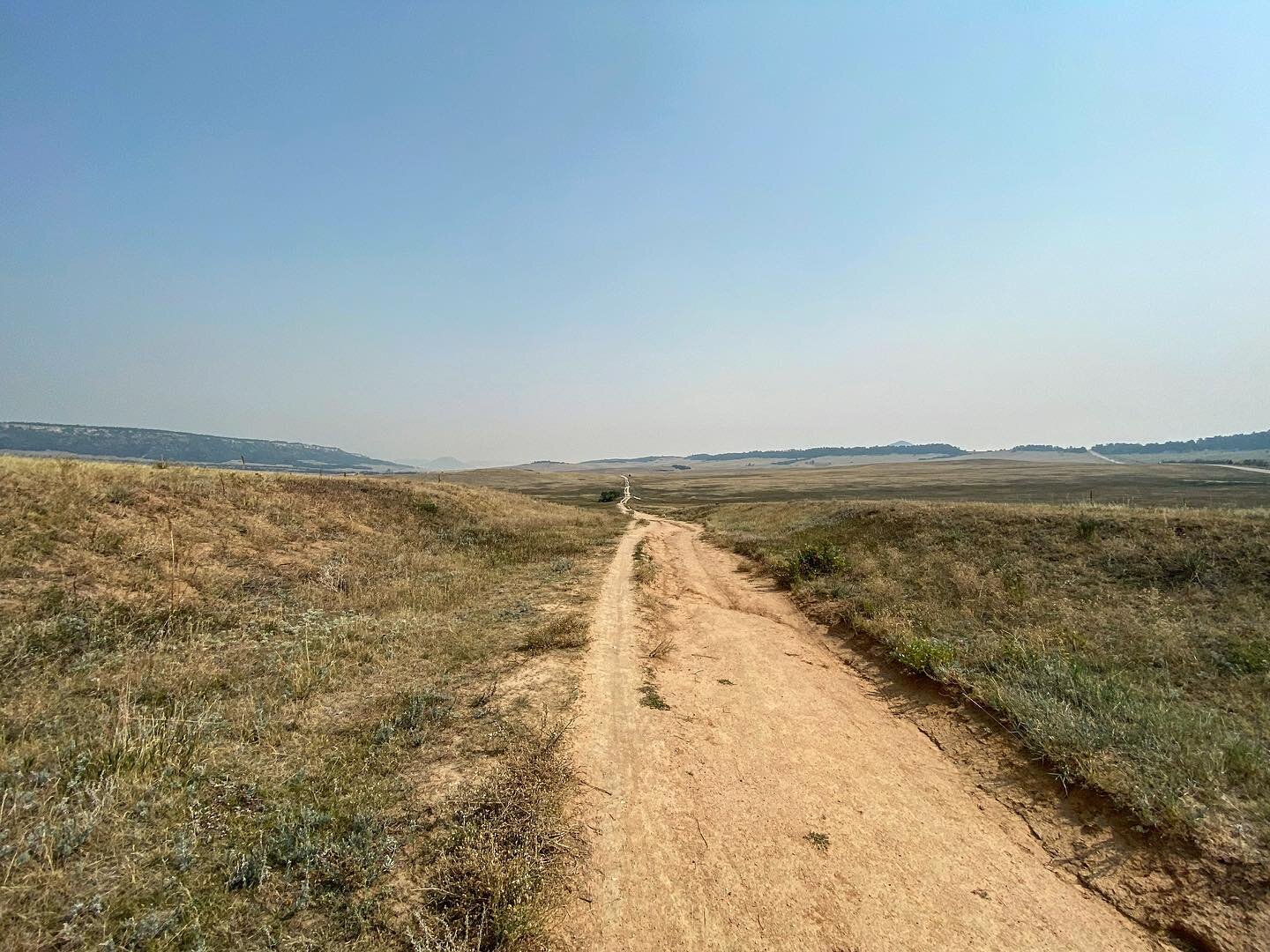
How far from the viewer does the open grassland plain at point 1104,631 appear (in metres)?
6.95

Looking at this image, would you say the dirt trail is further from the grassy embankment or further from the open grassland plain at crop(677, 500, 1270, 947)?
the grassy embankment

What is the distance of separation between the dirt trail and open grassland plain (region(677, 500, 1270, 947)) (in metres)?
1.73

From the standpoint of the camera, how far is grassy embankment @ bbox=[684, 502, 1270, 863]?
7.14 m

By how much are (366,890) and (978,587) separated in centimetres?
1773

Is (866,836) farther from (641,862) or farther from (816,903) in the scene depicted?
(641,862)

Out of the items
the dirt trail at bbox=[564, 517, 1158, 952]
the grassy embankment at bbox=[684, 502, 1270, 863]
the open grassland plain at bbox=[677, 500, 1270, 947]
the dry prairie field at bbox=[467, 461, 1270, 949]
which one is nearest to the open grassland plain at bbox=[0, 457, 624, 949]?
the dirt trail at bbox=[564, 517, 1158, 952]

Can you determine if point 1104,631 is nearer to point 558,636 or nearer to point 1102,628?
point 1102,628

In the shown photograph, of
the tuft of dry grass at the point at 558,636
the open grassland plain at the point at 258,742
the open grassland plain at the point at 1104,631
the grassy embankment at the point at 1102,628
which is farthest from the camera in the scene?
the tuft of dry grass at the point at 558,636

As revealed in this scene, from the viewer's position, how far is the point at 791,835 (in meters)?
6.31

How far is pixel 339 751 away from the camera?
296 inches

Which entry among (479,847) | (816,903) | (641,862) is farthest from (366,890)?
(816,903)

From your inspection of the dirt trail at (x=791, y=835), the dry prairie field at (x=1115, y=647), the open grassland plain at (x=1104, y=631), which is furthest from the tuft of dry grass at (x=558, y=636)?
the open grassland plain at (x=1104, y=631)

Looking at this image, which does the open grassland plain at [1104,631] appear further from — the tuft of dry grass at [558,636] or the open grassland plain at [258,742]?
the open grassland plain at [258,742]

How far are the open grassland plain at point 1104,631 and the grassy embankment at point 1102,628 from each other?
0.04 m
